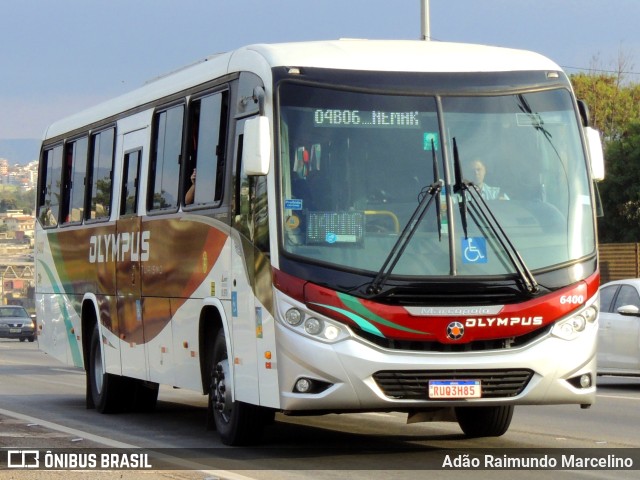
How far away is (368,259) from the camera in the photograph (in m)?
10.8

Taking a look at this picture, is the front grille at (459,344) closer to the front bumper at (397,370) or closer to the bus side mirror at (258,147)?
the front bumper at (397,370)

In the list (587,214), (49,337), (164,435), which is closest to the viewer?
(587,214)

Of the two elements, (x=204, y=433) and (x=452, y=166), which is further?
(x=204, y=433)

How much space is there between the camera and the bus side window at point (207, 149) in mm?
12656

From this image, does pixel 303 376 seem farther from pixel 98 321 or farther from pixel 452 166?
pixel 98 321

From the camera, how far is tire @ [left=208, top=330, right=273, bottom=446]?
12008mm

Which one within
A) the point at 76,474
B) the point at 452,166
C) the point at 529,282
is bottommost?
the point at 76,474

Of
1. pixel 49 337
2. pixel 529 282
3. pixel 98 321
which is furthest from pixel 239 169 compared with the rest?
pixel 49 337

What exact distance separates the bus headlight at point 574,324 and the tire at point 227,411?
8.48 ft

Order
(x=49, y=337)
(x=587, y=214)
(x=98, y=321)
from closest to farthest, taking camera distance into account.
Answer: (x=587, y=214)
(x=98, y=321)
(x=49, y=337)

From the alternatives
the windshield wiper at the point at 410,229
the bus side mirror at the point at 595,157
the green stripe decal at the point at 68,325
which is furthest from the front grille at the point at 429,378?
the green stripe decal at the point at 68,325

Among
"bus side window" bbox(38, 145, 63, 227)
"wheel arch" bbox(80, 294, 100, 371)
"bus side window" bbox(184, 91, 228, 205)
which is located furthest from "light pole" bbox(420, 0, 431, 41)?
"bus side window" bbox(184, 91, 228, 205)

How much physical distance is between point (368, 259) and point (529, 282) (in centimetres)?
122

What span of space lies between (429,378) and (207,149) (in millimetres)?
3612
